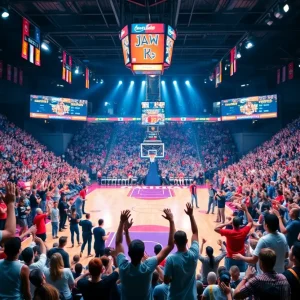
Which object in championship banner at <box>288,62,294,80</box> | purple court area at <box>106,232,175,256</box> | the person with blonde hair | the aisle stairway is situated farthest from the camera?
the aisle stairway

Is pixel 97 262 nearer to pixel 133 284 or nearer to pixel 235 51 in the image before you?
pixel 133 284

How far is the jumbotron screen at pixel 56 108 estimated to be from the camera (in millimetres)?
27469

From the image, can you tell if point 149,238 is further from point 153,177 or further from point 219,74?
point 219,74

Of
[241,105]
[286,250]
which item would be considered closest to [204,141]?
[241,105]

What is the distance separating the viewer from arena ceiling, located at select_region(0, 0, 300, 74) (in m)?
16.5

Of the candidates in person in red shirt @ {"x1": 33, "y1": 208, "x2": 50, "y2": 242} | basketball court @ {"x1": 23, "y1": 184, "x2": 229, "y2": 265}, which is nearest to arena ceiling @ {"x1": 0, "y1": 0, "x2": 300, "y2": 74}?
person in red shirt @ {"x1": 33, "y1": 208, "x2": 50, "y2": 242}

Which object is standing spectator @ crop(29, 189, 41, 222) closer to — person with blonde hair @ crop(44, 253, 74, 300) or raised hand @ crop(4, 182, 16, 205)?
person with blonde hair @ crop(44, 253, 74, 300)

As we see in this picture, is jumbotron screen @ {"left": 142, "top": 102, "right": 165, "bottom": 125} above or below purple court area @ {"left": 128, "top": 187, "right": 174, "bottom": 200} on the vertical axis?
above

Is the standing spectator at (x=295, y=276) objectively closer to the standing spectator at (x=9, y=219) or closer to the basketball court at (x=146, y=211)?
the standing spectator at (x=9, y=219)

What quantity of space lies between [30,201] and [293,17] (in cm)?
1696

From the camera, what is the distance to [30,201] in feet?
40.7

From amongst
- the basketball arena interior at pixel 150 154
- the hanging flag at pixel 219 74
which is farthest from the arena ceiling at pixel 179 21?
the hanging flag at pixel 219 74

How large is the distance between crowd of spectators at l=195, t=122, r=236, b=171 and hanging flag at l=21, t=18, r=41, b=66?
799 inches

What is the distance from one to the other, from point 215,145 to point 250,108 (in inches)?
294
